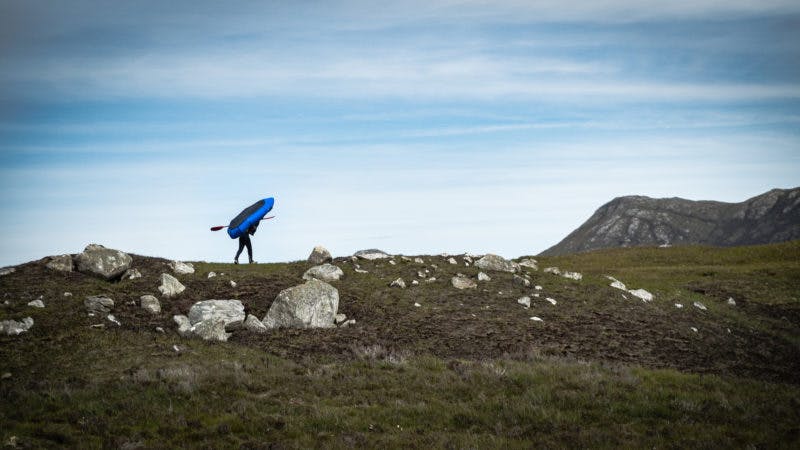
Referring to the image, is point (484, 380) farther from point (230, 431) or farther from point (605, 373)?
point (230, 431)

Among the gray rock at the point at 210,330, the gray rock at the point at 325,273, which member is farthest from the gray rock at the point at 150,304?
the gray rock at the point at 325,273

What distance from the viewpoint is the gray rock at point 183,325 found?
21644 millimetres

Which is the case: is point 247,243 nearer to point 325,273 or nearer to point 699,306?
point 325,273

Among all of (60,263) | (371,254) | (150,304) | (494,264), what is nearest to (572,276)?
(494,264)

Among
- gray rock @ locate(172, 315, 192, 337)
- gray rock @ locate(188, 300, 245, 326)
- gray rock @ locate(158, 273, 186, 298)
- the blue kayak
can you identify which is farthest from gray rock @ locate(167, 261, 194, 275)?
gray rock @ locate(172, 315, 192, 337)

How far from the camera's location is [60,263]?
26984mm

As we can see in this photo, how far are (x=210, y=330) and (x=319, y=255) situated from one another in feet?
41.8

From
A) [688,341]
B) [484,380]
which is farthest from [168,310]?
[688,341]

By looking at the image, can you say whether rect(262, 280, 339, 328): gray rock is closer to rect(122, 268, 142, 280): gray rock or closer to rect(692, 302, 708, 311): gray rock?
rect(122, 268, 142, 280): gray rock

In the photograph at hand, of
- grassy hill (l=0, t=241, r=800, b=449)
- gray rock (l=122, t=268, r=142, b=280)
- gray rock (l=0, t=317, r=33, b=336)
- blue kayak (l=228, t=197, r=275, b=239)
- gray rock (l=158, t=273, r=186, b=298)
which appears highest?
blue kayak (l=228, t=197, r=275, b=239)

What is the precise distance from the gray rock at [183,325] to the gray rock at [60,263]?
7998 mm

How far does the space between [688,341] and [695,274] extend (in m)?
23.6

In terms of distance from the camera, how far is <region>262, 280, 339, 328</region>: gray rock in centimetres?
2373

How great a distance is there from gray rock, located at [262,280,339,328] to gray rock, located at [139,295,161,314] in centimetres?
445
